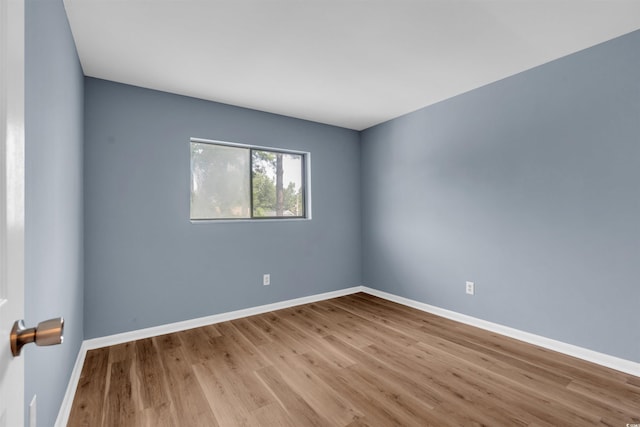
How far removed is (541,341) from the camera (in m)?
2.61

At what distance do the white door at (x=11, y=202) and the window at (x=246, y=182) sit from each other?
2754mm

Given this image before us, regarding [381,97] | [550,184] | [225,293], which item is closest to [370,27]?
[381,97]

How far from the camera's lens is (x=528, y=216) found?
2.70 meters

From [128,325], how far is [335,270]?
2.49 metres

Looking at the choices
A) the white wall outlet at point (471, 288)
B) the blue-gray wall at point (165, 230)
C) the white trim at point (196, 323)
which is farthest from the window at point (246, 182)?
the white wall outlet at point (471, 288)

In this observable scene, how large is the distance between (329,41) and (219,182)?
Answer: 6.40 feet

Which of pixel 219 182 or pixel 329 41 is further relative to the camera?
pixel 219 182

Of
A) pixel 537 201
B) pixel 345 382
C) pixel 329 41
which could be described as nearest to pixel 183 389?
pixel 345 382

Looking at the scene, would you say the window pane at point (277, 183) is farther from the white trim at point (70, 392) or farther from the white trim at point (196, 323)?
the white trim at point (70, 392)

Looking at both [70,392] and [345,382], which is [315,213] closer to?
[345,382]

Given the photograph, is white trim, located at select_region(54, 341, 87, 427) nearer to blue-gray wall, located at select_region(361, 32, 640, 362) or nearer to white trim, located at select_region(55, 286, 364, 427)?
white trim, located at select_region(55, 286, 364, 427)

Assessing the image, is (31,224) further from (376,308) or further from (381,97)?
(376,308)

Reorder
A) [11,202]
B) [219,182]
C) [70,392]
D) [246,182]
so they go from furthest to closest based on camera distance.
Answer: [246,182]
[219,182]
[70,392]
[11,202]

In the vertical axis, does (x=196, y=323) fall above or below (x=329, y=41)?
below
